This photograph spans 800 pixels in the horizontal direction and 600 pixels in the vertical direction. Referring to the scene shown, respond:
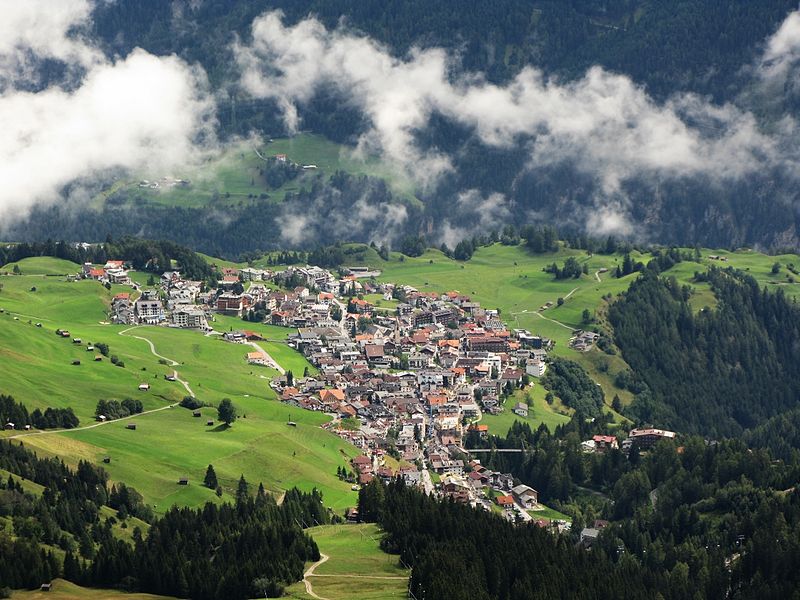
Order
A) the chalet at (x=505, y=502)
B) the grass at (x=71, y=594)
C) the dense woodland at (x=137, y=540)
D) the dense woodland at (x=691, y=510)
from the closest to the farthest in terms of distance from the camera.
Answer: the grass at (x=71, y=594) < the dense woodland at (x=137, y=540) < the dense woodland at (x=691, y=510) < the chalet at (x=505, y=502)

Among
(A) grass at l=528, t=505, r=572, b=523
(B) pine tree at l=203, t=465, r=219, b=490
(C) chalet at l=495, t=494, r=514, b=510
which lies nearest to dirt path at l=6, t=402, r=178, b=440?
(B) pine tree at l=203, t=465, r=219, b=490

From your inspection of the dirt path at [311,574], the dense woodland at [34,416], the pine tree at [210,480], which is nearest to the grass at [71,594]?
the dirt path at [311,574]

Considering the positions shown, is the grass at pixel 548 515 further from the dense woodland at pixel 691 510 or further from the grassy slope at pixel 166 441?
the grassy slope at pixel 166 441

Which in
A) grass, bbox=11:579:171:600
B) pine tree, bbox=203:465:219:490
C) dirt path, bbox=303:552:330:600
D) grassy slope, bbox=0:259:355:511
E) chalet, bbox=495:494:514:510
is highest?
grassy slope, bbox=0:259:355:511

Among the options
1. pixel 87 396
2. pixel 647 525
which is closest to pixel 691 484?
pixel 647 525

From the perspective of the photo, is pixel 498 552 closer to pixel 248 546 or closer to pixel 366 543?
pixel 366 543

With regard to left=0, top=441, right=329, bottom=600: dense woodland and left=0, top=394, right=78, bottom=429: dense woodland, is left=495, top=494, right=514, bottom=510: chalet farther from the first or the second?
left=0, top=394, right=78, bottom=429: dense woodland
